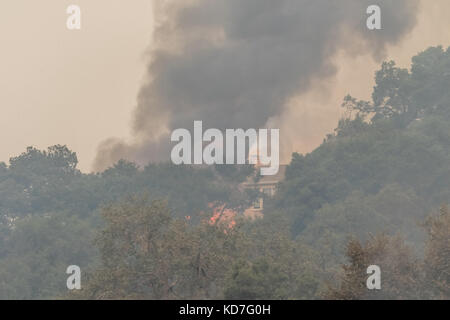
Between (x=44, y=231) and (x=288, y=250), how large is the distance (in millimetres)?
49858

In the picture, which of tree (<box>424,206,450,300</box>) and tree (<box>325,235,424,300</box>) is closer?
tree (<box>325,235,424,300</box>)

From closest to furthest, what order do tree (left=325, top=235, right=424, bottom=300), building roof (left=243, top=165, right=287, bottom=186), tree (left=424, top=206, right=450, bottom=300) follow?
tree (left=325, top=235, right=424, bottom=300) → tree (left=424, top=206, right=450, bottom=300) → building roof (left=243, top=165, right=287, bottom=186)

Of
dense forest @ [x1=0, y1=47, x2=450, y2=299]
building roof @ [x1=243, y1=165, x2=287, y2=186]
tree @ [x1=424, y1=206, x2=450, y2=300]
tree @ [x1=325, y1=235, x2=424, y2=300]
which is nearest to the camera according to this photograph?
tree @ [x1=325, y1=235, x2=424, y2=300]

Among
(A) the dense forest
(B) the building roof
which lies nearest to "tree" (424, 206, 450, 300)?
(A) the dense forest

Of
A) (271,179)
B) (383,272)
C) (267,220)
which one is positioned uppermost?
(271,179)

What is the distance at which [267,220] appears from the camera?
10638 cm

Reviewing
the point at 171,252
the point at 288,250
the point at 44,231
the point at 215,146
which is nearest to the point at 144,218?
the point at 171,252

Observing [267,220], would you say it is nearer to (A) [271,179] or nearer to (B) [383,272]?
(A) [271,179]

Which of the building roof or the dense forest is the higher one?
the building roof

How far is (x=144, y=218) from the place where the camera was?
54.6 m

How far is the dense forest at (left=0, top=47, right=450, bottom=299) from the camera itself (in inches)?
1948

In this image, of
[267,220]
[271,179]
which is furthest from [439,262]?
[271,179]

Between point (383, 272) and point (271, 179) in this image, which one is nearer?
point (383, 272)

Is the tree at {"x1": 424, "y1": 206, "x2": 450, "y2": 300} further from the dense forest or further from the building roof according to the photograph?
the building roof
